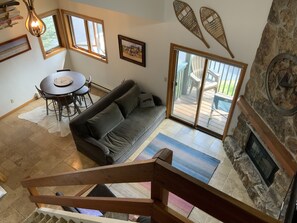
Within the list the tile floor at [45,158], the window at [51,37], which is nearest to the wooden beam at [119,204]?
the tile floor at [45,158]

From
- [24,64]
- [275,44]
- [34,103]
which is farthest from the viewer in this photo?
[34,103]

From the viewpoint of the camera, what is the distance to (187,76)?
18.6 ft

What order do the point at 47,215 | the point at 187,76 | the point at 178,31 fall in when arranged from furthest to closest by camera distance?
the point at 187,76 < the point at 178,31 < the point at 47,215

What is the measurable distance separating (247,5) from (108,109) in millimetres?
3246

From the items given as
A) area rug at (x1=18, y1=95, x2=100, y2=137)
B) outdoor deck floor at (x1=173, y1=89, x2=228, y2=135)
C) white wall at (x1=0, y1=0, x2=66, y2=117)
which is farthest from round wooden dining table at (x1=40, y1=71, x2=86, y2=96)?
outdoor deck floor at (x1=173, y1=89, x2=228, y2=135)

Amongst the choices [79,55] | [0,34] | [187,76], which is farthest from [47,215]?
[79,55]

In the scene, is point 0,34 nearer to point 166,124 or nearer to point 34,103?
point 34,103

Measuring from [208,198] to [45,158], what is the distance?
4981mm

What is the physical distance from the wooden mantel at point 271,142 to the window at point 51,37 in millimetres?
5272

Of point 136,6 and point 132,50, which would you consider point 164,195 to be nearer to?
point 136,6

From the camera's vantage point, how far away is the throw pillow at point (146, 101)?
5770 millimetres

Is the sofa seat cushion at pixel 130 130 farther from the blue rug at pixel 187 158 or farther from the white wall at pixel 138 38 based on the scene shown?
the white wall at pixel 138 38

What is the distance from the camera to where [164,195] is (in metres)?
1.10

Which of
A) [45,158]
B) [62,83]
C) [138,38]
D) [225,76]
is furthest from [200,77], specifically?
[45,158]
